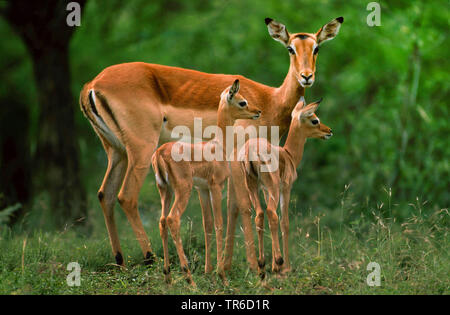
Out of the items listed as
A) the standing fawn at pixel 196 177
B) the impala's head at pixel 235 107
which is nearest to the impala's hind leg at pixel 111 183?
the standing fawn at pixel 196 177

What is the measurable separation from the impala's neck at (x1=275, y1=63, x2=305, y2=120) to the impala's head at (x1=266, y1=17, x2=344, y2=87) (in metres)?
0.20

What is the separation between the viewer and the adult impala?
6113mm

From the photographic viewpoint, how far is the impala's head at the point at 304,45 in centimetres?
584

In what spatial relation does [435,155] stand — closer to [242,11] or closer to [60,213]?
[242,11]

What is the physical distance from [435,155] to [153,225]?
17.9 feet

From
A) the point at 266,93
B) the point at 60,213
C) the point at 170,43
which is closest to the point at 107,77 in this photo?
the point at 266,93

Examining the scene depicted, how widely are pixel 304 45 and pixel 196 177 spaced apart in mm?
1880

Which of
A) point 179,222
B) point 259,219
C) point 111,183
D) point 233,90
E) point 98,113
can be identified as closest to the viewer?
point 179,222

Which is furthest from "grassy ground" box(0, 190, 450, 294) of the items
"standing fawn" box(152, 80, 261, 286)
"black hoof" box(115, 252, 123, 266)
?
"standing fawn" box(152, 80, 261, 286)

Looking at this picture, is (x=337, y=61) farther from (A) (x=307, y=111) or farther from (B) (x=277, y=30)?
(A) (x=307, y=111)

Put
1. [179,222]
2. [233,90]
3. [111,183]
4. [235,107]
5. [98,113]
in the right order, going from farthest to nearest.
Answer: [111,183] → [98,113] → [235,107] → [233,90] → [179,222]

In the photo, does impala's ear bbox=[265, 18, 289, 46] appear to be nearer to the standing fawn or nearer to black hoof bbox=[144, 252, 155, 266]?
the standing fawn

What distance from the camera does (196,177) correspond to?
17.4ft

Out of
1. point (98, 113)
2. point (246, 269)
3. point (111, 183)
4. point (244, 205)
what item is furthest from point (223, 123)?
point (111, 183)
